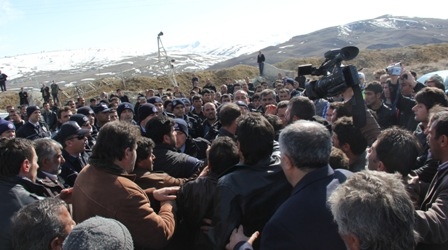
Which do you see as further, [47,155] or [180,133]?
[180,133]

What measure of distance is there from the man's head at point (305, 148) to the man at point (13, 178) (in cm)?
196

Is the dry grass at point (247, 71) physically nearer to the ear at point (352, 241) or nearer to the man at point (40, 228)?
the man at point (40, 228)

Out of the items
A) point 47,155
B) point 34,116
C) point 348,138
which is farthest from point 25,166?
point 34,116

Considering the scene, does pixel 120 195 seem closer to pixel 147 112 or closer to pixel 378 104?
pixel 147 112

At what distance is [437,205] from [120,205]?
210 cm

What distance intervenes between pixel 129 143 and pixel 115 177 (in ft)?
0.99

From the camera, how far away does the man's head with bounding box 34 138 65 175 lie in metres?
4.14

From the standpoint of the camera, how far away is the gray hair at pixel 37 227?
226 cm

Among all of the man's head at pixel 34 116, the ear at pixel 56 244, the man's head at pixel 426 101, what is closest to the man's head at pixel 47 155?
the ear at pixel 56 244

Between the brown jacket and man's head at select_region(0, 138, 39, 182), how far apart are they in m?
0.63

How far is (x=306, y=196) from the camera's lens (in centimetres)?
225

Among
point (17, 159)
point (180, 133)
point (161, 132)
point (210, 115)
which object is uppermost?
point (17, 159)

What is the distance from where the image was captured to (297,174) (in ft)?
8.05

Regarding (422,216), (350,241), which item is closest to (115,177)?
(350,241)
